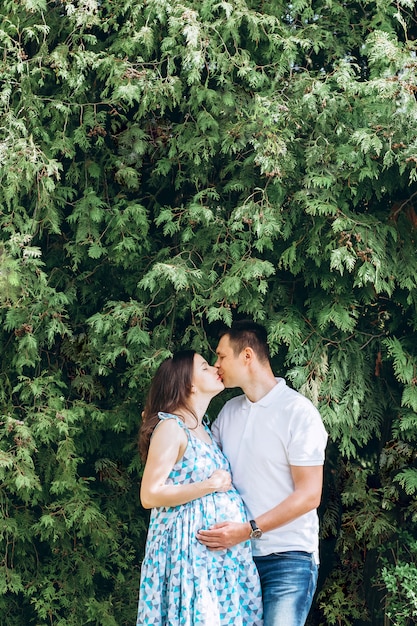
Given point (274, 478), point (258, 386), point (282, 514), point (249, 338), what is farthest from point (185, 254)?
point (282, 514)

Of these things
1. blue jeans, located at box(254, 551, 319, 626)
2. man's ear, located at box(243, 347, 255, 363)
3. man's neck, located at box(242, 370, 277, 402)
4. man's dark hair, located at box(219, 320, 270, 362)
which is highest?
man's dark hair, located at box(219, 320, 270, 362)

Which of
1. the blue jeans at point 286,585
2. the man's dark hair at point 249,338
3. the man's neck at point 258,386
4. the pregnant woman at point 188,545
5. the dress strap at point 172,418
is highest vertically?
the man's dark hair at point 249,338

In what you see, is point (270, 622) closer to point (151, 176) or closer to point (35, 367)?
point (35, 367)

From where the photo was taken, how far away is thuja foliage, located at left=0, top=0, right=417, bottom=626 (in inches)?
182

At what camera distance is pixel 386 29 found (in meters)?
4.96

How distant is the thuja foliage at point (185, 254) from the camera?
15.1 feet

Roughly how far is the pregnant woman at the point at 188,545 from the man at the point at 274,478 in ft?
0.26

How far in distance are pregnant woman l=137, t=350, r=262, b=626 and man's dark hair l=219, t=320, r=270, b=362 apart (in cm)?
54

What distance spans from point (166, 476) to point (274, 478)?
55 cm

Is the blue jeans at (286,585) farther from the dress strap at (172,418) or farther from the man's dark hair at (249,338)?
the man's dark hair at (249,338)

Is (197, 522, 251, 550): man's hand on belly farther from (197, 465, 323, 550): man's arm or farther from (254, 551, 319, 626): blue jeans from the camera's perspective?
(254, 551, 319, 626): blue jeans

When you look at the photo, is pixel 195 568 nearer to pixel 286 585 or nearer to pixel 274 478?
pixel 286 585

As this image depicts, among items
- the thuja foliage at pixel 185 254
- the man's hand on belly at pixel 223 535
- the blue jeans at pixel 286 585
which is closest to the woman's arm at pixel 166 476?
the man's hand on belly at pixel 223 535

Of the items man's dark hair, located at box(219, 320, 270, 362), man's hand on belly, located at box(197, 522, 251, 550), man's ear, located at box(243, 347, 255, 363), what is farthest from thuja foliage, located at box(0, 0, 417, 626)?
man's hand on belly, located at box(197, 522, 251, 550)
